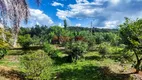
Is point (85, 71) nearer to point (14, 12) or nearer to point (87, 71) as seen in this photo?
point (87, 71)

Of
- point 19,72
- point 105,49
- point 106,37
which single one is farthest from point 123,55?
point 106,37

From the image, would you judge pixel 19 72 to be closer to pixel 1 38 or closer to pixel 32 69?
pixel 32 69

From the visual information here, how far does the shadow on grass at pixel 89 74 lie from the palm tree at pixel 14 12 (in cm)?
1992

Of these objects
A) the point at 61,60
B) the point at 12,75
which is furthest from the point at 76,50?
the point at 12,75

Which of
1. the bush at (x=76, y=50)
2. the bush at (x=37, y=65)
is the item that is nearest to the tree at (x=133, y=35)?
the bush at (x=76, y=50)

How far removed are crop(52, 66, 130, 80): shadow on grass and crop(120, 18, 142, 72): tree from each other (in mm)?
3039

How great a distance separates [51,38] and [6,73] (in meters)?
50.5

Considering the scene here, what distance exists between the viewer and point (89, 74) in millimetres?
27266

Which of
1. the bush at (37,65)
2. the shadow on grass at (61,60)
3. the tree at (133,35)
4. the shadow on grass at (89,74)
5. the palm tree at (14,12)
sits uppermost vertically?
the palm tree at (14,12)

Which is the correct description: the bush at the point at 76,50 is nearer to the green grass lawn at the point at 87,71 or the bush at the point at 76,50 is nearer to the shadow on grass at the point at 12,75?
the green grass lawn at the point at 87,71

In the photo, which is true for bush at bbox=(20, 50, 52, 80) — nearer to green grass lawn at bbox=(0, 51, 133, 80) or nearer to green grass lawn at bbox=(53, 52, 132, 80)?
green grass lawn at bbox=(0, 51, 133, 80)

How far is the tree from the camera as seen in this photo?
24422 millimetres

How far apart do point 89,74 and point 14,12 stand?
22.4 metres

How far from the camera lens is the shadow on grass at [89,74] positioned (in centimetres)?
2583
